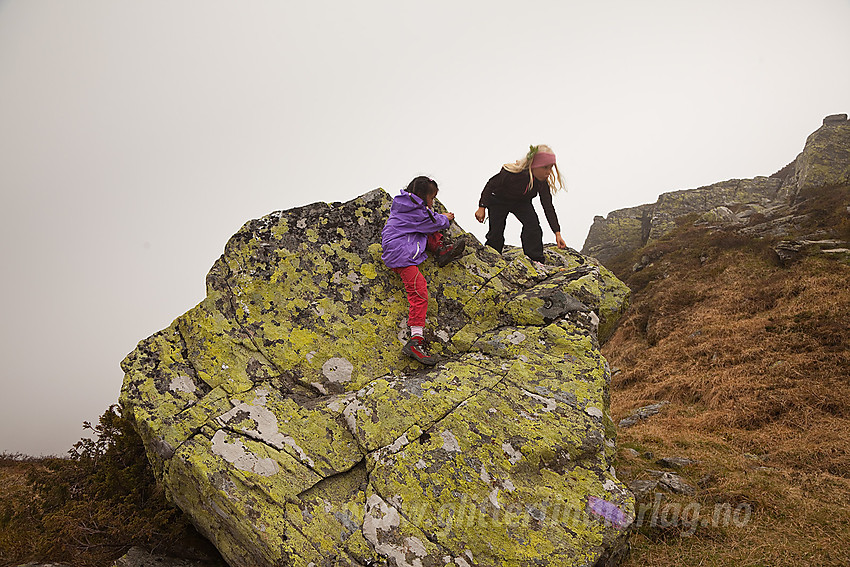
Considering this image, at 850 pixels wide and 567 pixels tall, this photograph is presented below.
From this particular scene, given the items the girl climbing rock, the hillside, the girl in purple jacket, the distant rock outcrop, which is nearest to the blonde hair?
the girl climbing rock

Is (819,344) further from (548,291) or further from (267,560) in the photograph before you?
(267,560)

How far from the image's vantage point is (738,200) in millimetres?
43000

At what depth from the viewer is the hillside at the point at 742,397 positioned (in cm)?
600

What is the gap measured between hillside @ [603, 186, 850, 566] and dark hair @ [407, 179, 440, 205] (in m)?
5.90

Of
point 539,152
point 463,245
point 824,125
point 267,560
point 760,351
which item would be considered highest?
point 824,125

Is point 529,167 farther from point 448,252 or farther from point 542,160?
point 448,252

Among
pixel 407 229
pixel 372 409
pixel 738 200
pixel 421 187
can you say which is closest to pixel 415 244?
pixel 407 229

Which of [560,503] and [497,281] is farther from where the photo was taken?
[497,281]

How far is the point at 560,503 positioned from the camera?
480 cm

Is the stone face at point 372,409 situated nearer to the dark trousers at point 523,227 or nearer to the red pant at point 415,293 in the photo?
the red pant at point 415,293

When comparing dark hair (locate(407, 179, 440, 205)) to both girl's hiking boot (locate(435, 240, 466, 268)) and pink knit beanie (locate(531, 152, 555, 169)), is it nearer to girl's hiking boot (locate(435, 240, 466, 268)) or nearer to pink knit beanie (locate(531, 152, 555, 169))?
→ girl's hiking boot (locate(435, 240, 466, 268))

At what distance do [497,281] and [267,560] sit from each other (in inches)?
201

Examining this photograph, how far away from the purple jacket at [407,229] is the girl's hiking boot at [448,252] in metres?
0.33

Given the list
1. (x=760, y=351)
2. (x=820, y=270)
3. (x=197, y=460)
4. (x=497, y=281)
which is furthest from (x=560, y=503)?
(x=820, y=270)
